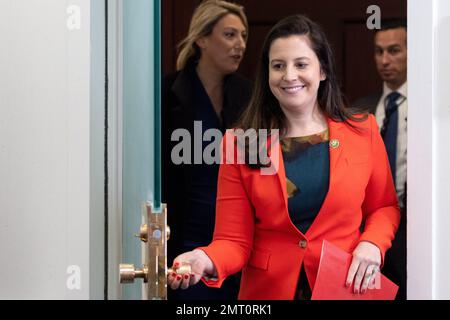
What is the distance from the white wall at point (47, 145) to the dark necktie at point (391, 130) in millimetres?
514

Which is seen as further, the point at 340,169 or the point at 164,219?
the point at 340,169

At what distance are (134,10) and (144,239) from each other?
42cm

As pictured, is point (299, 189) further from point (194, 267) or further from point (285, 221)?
point (194, 267)

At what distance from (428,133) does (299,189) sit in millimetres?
255

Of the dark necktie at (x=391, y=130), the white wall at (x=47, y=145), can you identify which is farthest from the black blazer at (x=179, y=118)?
the dark necktie at (x=391, y=130)

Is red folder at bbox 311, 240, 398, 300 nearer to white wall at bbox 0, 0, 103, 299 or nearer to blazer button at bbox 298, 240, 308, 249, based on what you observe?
blazer button at bbox 298, 240, 308, 249

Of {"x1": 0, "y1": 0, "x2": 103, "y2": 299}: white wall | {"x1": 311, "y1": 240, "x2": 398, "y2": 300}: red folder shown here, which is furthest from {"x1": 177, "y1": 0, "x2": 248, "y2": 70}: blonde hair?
{"x1": 311, "y1": 240, "x2": 398, "y2": 300}: red folder

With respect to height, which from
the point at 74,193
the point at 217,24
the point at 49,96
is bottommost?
the point at 74,193

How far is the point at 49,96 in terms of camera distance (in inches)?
56.4

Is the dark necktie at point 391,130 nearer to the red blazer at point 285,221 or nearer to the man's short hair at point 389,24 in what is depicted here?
the red blazer at point 285,221

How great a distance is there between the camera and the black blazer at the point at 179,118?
1.42 meters

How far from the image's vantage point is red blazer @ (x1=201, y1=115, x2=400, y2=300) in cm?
142

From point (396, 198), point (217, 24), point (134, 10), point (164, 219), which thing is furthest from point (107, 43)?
point (396, 198)

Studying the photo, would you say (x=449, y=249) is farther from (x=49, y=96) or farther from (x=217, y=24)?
(x=49, y=96)
